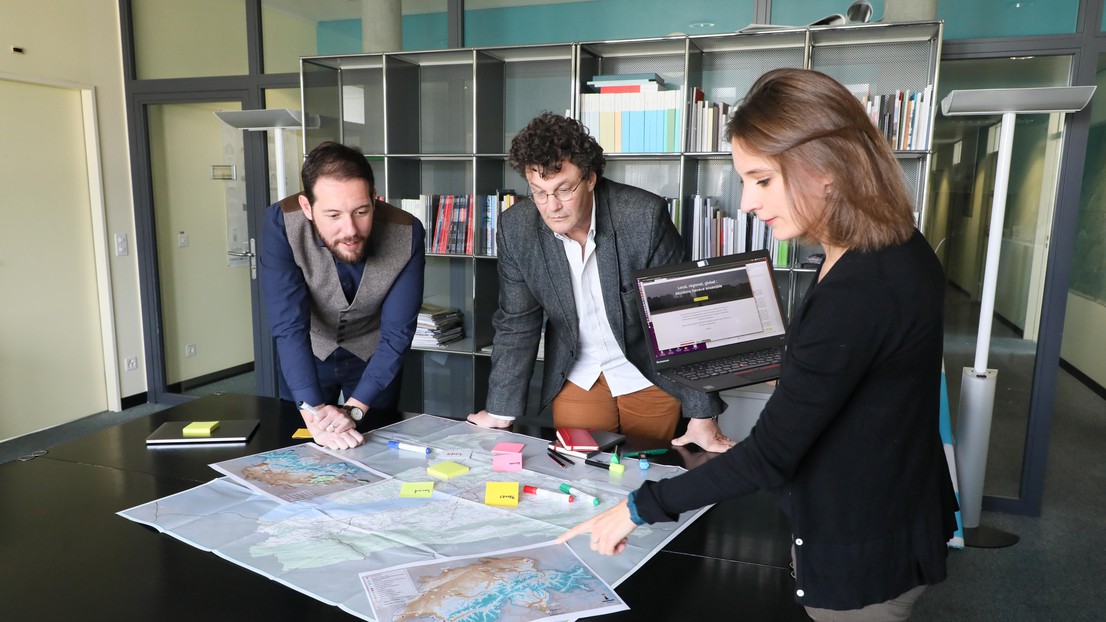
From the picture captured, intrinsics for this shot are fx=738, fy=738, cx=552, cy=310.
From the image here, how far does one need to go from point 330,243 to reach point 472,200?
1.67 metres

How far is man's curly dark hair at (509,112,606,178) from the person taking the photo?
187 cm

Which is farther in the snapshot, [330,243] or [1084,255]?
[1084,255]

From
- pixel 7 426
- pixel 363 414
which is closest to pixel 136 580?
pixel 363 414

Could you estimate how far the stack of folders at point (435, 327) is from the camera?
3949mm

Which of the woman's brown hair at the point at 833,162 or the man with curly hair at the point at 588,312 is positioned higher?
the woman's brown hair at the point at 833,162

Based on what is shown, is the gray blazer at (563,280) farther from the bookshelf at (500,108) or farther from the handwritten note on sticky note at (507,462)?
the bookshelf at (500,108)

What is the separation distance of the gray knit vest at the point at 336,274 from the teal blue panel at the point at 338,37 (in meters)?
2.09

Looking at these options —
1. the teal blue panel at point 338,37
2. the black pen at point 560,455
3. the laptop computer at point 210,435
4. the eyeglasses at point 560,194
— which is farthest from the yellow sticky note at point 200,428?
the teal blue panel at point 338,37

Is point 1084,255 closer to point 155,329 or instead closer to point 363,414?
point 363,414

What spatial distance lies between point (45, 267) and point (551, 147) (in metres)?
3.80

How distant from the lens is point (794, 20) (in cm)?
345

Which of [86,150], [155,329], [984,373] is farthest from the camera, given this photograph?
[155,329]

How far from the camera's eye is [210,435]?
191cm

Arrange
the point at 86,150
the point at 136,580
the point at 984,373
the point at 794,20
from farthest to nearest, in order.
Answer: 1. the point at 86,150
2. the point at 794,20
3. the point at 984,373
4. the point at 136,580
